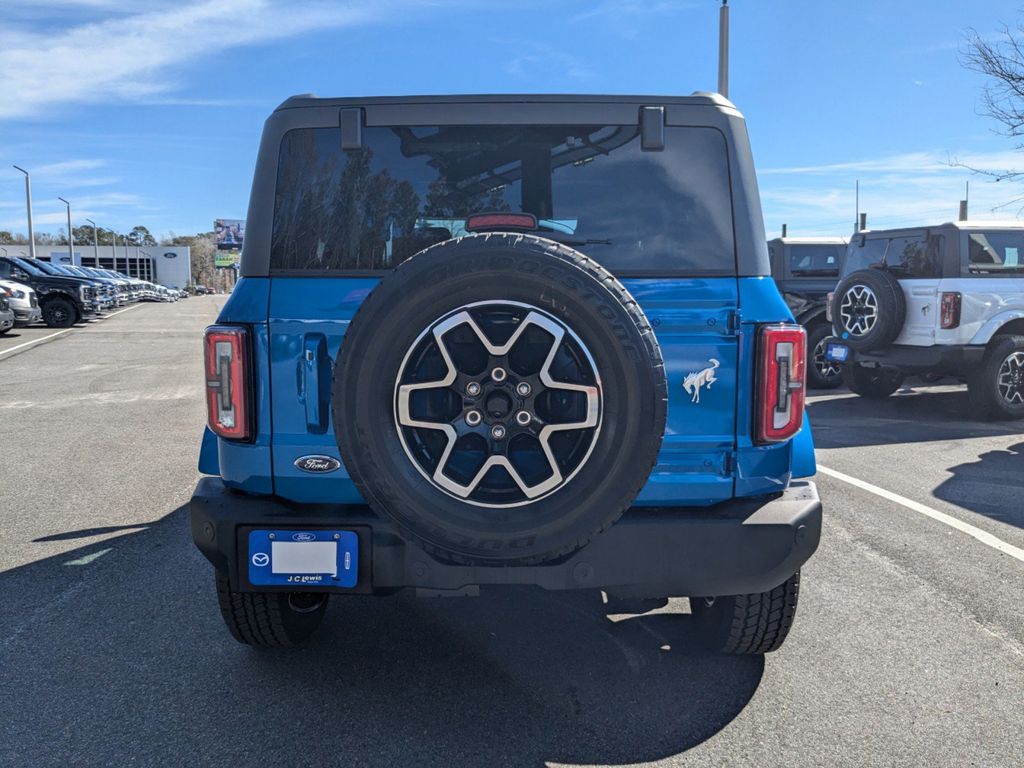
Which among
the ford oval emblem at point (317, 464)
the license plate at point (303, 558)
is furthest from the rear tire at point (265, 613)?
the ford oval emblem at point (317, 464)

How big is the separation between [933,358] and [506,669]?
7.72 m

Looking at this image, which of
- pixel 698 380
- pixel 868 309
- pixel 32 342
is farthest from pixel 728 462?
pixel 32 342

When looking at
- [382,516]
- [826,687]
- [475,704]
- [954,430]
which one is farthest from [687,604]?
[954,430]

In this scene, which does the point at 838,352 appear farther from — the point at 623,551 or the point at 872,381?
the point at 623,551

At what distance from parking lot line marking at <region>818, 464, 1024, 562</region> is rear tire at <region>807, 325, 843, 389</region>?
525 centimetres

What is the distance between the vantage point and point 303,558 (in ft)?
9.00

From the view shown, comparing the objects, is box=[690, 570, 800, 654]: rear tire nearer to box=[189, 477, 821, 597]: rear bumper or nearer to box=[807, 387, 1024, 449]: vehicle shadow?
box=[189, 477, 821, 597]: rear bumper

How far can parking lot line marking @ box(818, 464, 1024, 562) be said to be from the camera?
16.2 feet

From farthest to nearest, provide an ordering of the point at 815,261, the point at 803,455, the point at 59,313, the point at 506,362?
1. the point at 59,313
2. the point at 815,261
3. the point at 803,455
4. the point at 506,362

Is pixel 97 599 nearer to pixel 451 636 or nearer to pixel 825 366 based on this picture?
pixel 451 636

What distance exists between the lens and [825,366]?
12102 millimetres

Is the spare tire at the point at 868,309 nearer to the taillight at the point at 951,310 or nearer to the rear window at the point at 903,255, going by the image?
the rear window at the point at 903,255

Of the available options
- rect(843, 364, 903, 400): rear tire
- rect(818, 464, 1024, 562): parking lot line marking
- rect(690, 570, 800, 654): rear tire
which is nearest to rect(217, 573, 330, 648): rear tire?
rect(690, 570, 800, 654): rear tire

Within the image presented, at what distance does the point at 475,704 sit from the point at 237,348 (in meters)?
1.45
